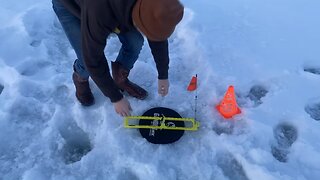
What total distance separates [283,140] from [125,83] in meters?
1.19

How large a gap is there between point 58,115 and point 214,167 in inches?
46.0

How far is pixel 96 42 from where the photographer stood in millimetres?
1925

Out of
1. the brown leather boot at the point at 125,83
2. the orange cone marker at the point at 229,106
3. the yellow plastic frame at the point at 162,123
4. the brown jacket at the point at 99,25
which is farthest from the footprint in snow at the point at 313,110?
the brown jacket at the point at 99,25

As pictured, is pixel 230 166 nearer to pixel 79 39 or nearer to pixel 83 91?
pixel 83 91

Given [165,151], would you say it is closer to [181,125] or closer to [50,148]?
[181,125]

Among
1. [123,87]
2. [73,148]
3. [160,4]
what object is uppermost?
[160,4]

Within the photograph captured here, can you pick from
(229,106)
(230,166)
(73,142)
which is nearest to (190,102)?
(229,106)

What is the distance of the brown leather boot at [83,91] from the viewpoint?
107 inches

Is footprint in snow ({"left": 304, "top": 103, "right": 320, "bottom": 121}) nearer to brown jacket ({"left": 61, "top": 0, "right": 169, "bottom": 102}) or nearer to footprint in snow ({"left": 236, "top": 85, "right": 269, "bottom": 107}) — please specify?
footprint in snow ({"left": 236, "top": 85, "right": 269, "bottom": 107})

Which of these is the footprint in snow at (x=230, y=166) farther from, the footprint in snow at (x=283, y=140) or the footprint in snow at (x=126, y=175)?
the footprint in snow at (x=126, y=175)

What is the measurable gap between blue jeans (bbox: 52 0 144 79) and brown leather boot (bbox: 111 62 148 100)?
0.14 ft

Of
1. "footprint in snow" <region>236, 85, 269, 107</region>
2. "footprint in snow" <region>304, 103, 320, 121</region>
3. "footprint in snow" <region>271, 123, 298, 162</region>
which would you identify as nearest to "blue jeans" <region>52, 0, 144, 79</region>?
"footprint in snow" <region>236, 85, 269, 107</region>

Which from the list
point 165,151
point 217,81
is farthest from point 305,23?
point 165,151

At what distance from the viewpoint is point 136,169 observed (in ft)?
7.88
